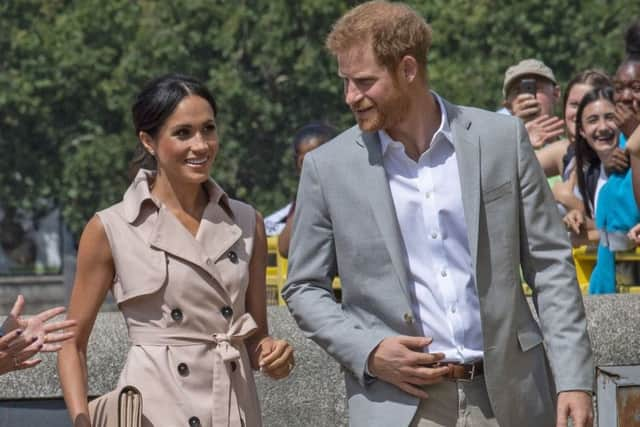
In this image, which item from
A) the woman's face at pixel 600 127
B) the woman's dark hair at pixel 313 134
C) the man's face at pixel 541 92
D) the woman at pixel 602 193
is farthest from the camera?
the man's face at pixel 541 92

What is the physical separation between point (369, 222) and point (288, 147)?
21.6 m

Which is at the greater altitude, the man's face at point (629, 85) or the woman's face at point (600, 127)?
the man's face at point (629, 85)

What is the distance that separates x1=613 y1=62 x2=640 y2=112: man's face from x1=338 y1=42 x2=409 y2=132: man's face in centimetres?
268

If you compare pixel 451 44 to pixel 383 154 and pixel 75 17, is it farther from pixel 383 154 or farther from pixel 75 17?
pixel 383 154

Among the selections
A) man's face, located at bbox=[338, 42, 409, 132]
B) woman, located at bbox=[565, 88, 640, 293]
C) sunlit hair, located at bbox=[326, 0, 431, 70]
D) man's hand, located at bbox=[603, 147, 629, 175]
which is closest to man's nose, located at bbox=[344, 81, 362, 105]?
man's face, located at bbox=[338, 42, 409, 132]

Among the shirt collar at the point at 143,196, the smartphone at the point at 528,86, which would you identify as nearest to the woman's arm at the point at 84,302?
the shirt collar at the point at 143,196

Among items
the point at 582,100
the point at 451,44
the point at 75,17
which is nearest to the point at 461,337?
the point at 582,100

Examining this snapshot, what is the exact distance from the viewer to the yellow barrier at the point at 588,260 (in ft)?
22.9

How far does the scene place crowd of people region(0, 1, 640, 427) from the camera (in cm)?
449

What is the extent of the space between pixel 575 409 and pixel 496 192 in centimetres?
66

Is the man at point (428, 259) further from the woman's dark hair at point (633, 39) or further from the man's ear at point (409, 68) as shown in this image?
the woman's dark hair at point (633, 39)

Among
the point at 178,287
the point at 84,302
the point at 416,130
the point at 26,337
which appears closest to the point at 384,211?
the point at 416,130

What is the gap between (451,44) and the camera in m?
24.4

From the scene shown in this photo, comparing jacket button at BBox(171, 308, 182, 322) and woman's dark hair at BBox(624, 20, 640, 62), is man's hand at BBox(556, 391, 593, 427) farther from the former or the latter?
woman's dark hair at BBox(624, 20, 640, 62)
